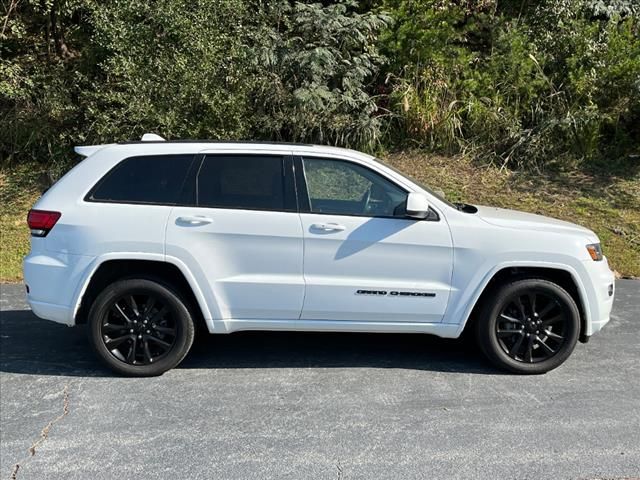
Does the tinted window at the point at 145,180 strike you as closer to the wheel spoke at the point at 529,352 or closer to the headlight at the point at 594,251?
the wheel spoke at the point at 529,352

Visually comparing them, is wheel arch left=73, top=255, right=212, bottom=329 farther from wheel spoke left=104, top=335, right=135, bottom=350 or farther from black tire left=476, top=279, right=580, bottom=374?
black tire left=476, top=279, right=580, bottom=374

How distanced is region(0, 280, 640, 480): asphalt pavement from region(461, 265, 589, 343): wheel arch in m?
0.49

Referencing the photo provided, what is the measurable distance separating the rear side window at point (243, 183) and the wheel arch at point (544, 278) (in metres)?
1.68

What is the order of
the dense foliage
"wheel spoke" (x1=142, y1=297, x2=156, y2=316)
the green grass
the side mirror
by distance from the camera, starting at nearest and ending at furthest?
the side mirror, "wheel spoke" (x1=142, y1=297, x2=156, y2=316), the green grass, the dense foliage

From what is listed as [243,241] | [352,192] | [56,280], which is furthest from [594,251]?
[56,280]

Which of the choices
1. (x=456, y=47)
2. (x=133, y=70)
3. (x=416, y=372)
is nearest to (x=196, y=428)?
(x=416, y=372)

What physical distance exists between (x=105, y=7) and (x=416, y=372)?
836 cm

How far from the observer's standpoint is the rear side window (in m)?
4.57

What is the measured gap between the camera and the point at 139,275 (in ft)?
15.1

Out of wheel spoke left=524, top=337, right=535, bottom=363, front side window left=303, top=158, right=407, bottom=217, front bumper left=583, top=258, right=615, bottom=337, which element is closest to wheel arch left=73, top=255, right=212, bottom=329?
front side window left=303, top=158, right=407, bottom=217

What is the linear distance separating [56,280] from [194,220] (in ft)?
3.77

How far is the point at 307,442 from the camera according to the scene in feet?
12.0

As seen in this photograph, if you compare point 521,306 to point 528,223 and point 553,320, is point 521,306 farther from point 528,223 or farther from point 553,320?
point 528,223

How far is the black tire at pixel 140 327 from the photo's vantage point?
14.9ft
